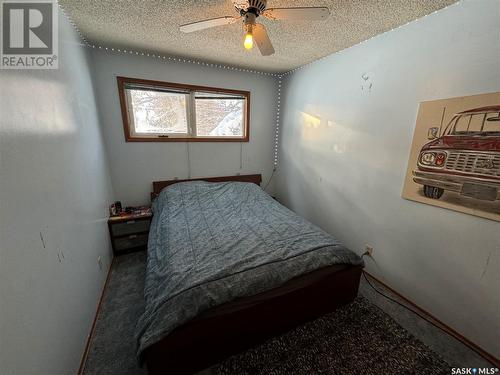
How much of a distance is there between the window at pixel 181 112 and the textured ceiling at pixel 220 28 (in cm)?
45

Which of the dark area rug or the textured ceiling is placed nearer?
the dark area rug

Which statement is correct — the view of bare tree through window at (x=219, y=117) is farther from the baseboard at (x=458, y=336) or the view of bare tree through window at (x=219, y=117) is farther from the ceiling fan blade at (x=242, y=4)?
the baseboard at (x=458, y=336)

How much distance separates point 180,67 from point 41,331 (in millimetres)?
2901

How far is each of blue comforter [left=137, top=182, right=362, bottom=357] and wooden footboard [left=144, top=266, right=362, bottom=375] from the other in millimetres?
100

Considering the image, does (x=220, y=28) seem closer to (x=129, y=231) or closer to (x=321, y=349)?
(x=129, y=231)

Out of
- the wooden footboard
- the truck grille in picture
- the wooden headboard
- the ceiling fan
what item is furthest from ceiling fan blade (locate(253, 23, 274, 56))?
the wooden headboard

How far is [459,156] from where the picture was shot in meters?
1.49

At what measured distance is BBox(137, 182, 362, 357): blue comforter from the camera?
4.02ft

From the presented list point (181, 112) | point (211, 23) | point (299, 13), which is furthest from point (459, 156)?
point (181, 112)

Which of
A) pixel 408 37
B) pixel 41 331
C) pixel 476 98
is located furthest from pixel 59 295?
pixel 408 37

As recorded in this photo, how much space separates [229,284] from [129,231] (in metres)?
1.79

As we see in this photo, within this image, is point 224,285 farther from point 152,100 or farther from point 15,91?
point 152,100

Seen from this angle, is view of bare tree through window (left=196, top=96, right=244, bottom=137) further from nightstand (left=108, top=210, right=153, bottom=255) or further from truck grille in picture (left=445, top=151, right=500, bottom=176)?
truck grille in picture (left=445, top=151, right=500, bottom=176)

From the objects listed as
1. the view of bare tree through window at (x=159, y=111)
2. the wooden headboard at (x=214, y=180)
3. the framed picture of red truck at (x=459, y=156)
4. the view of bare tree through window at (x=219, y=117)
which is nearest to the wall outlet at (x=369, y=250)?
the framed picture of red truck at (x=459, y=156)
